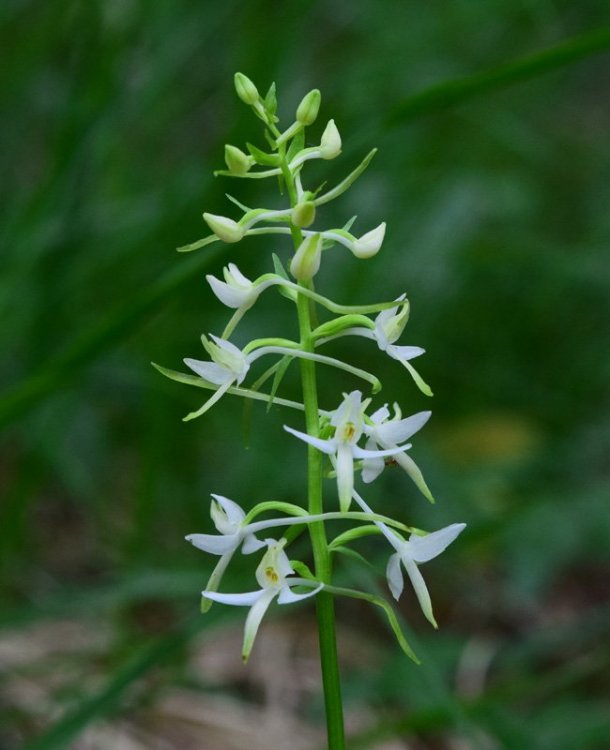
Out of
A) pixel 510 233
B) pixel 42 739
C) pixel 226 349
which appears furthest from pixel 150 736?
pixel 510 233

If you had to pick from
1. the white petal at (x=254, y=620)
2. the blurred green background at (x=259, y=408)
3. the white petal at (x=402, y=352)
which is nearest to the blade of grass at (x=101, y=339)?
the blurred green background at (x=259, y=408)

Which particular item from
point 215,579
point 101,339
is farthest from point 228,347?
point 101,339

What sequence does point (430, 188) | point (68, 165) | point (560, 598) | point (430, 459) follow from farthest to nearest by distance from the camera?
point (430, 188) → point (560, 598) → point (430, 459) → point (68, 165)

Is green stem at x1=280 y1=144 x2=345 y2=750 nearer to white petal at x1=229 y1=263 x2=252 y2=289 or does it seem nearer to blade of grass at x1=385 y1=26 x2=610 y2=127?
white petal at x1=229 y1=263 x2=252 y2=289

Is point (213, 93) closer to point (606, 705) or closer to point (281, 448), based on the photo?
point (281, 448)

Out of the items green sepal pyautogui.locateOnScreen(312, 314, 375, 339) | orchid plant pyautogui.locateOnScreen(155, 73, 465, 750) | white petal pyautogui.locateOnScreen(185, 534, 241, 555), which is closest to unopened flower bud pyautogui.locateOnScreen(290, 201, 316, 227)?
orchid plant pyautogui.locateOnScreen(155, 73, 465, 750)

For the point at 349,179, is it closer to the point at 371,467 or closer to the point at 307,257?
the point at 307,257
